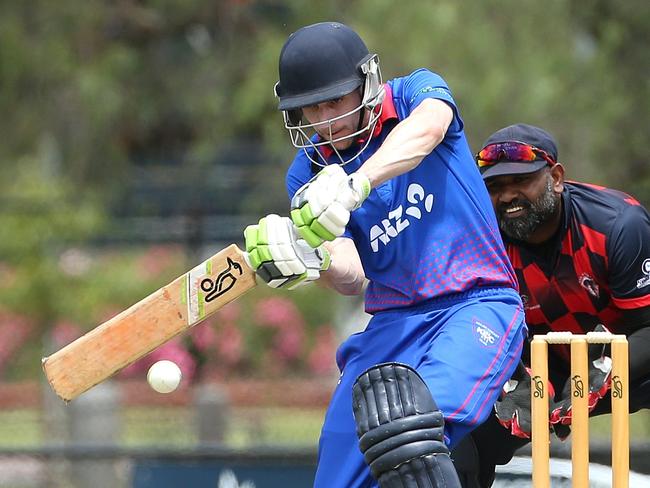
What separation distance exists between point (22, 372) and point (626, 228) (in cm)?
647

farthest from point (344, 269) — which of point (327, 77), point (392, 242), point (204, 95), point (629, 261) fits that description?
point (204, 95)

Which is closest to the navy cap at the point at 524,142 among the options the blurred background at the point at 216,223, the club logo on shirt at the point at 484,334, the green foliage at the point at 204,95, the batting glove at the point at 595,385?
the batting glove at the point at 595,385

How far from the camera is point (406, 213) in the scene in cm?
341

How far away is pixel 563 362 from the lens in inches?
165

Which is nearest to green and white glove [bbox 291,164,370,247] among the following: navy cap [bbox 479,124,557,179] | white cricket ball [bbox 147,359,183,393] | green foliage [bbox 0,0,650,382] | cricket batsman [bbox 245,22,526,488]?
cricket batsman [bbox 245,22,526,488]

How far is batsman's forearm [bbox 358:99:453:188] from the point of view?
3.20m

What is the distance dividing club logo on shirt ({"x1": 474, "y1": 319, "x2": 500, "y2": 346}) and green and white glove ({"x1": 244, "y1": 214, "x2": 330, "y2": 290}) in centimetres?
46

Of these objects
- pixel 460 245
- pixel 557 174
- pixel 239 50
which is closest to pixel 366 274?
pixel 460 245

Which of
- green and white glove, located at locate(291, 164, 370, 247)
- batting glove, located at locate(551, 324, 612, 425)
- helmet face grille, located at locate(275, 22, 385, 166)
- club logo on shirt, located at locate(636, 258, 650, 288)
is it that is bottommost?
batting glove, located at locate(551, 324, 612, 425)

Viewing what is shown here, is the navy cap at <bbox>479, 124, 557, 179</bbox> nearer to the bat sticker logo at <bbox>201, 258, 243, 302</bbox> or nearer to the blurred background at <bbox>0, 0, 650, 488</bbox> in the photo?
the bat sticker logo at <bbox>201, 258, 243, 302</bbox>

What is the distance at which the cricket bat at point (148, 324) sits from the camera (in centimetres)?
328

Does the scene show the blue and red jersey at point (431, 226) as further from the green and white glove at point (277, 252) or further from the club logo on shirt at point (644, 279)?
the club logo on shirt at point (644, 279)

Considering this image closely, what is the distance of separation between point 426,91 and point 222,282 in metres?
0.76

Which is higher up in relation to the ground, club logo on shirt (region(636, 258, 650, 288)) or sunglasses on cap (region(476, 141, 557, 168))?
sunglasses on cap (region(476, 141, 557, 168))
